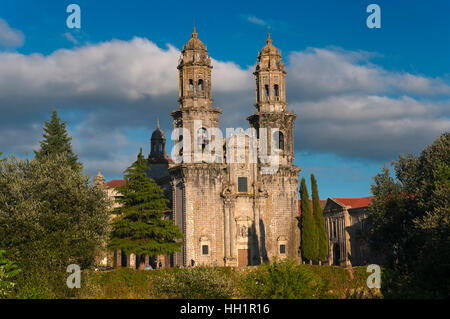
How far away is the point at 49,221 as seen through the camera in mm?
43719

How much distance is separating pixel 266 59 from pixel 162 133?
25433 mm

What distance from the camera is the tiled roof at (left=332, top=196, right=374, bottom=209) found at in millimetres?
70188

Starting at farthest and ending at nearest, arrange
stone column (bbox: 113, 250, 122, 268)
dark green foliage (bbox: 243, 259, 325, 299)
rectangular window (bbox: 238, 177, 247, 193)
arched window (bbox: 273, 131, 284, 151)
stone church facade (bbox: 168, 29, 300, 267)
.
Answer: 1. arched window (bbox: 273, 131, 284, 151)
2. rectangular window (bbox: 238, 177, 247, 193)
3. stone church facade (bbox: 168, 29, 300, 267)
4. stone column (bbox: 113, 250, 122, 268)
5. dark green foliage (bbox: 243, 259, 325, 299)

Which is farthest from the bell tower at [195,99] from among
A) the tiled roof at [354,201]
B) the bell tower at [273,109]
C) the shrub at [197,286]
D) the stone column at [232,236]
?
the shrub at [197,286]

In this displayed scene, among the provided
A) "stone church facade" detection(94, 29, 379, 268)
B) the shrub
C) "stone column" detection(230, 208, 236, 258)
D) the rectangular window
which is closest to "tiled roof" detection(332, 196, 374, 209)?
"stone church facade" detection(94, 29, 379, 268)

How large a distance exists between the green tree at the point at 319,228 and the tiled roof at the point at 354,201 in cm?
750

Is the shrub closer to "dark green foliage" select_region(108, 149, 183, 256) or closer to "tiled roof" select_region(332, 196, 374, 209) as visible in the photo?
"dark green foliage" select_region(108, 149, 183, 256)

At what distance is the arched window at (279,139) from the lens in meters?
72.8

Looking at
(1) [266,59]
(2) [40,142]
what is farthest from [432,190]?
(2) [40,142]

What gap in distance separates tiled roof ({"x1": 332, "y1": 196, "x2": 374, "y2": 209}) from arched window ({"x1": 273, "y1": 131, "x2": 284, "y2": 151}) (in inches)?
335

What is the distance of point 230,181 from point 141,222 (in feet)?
45.7

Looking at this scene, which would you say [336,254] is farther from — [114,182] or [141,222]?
[114,182]

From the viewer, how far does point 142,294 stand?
45.2 metres

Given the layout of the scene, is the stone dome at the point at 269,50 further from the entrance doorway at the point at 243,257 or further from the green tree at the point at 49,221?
the green tree at the point at 49,221
